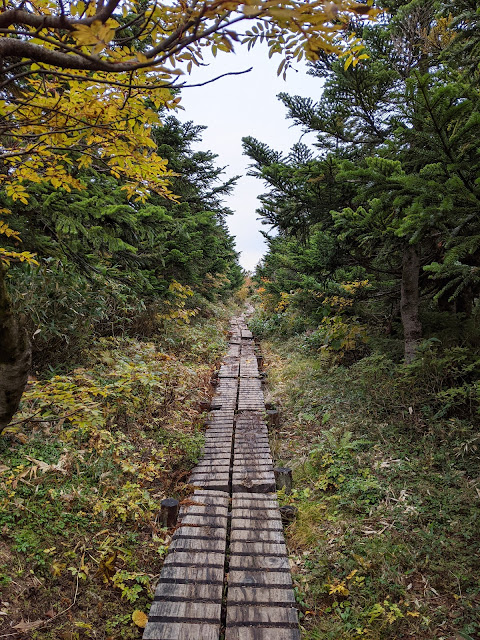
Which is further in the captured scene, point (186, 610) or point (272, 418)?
point (272, 418)

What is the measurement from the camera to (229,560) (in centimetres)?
348

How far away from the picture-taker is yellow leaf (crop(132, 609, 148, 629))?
2947mm

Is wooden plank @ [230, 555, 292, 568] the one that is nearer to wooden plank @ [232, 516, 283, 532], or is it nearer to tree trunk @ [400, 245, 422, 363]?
wooden plank @ [232, 516, 283, 532]

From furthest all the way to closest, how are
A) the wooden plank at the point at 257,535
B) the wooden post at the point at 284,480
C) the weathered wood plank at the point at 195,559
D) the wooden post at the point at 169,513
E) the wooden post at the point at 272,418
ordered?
the wooden post at the point at 272,418 < the wooden post at the point at 284,480 < the wooden post at the point at 169,513 < the wooden plank at the point at 257,535 < the weathered wood plank at the point at 195,559

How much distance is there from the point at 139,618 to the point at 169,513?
1.02m

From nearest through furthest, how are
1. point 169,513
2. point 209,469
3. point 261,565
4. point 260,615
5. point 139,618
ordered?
point 260,615
point 139,618
point 261,565
point 169,513
point 209,469

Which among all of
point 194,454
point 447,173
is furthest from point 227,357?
point 447,173

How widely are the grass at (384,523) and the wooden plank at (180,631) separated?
89 centimetres

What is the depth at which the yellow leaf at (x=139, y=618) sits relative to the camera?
9.67ft

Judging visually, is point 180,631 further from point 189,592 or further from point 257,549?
point 257,549

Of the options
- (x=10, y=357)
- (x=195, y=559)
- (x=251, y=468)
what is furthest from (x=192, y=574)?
(x=10, y=357)

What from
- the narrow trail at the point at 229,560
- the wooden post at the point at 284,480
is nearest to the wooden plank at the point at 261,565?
the narrow trail at the point at 229,560

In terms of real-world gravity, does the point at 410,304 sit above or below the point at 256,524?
above

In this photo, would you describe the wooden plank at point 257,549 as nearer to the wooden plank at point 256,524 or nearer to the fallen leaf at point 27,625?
the wooden plank at point 256,524
